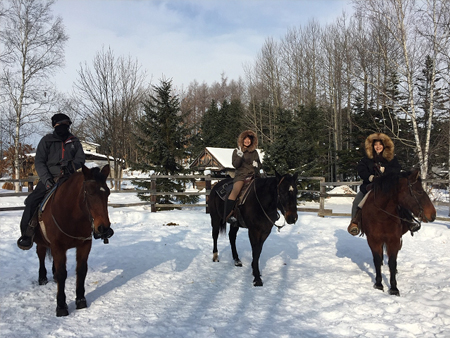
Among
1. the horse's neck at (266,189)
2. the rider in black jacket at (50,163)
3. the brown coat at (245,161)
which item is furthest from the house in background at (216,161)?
the rider in black jacket at (50,163)

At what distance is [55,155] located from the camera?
436 cm

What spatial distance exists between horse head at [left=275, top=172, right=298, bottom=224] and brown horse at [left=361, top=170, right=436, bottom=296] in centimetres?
128

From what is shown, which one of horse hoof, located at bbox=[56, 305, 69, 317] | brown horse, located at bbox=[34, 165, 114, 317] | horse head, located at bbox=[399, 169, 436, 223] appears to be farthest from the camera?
horse head, located at bbox=[399, 169, 436, 223]

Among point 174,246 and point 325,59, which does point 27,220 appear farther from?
point 325,59

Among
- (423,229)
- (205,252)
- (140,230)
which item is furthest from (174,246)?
(423,229)

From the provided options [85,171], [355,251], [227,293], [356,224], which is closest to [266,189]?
[356,224]

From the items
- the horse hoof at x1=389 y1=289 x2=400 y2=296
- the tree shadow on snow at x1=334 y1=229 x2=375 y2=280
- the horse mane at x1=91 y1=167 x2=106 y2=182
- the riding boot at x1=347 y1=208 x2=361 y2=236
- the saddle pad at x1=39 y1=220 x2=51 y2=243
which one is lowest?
the tree shadow on snow at x1=334 y1=229 x2=375 y2=280

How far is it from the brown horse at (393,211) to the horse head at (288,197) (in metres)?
1.28

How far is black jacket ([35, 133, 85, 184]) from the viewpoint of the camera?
4.28m

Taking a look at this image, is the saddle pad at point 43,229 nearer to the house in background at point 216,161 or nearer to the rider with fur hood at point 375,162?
the rider with fur hood at point 375,162

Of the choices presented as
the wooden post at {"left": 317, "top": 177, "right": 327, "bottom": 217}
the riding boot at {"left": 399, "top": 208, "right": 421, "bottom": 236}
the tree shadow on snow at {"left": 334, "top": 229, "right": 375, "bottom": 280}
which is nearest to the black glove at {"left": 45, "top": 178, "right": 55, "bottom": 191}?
the riding boot at {"left": 399, "top": 208, "right": 421, "bottom": 236}

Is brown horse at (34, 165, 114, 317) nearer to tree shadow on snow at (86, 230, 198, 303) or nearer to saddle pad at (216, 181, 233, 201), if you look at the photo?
tree shadow on snow at (86, 230, 198, 303)

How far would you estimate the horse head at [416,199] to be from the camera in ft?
14.6

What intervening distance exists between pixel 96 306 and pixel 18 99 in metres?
19.5
